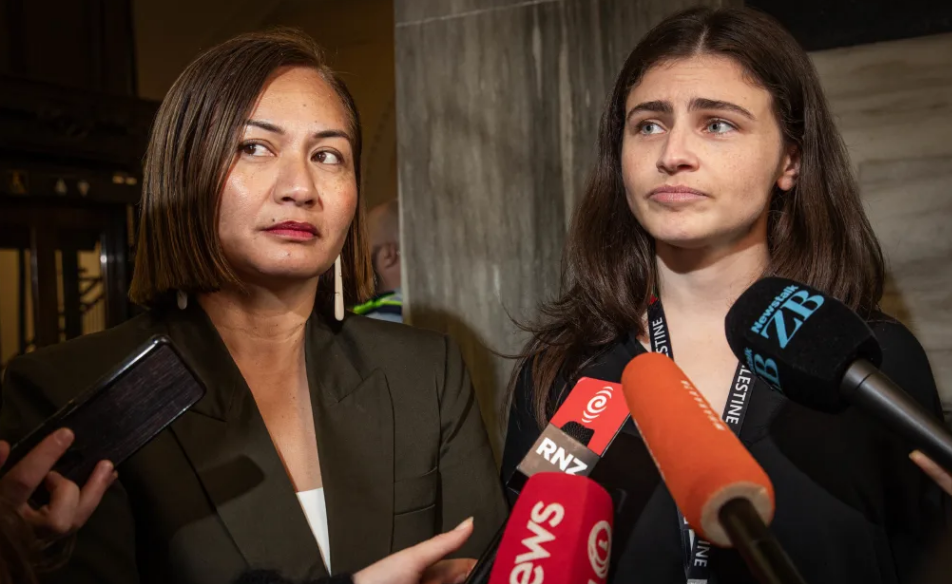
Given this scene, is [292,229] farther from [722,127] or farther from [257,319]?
[722,127]

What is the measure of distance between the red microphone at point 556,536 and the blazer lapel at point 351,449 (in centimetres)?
Result: 42

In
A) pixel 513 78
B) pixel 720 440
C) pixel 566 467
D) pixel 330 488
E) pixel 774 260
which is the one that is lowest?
pixel 330 488

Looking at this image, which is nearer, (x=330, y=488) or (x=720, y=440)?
(x=720, y=440)

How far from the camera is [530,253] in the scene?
2.50 metres

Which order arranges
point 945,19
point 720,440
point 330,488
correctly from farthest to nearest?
point 945,19 → point 330,488 → point 720,440

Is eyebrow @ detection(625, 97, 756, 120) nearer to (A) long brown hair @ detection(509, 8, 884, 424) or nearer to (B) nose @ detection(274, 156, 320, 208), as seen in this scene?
(A) long brown hair @ detection(509, 8, 884, 424)

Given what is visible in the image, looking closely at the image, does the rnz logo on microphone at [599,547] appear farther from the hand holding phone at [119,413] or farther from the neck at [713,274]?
the neck at [713,274]

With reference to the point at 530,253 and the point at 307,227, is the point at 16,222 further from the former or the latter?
the point at 307,227

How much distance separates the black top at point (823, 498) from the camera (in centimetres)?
142

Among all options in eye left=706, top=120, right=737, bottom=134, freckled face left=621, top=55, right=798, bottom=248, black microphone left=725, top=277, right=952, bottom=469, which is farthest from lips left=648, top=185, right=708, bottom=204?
black microphone left=725, top=277, right=952, bottom=469

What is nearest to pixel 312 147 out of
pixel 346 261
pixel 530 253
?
pixel 346 261

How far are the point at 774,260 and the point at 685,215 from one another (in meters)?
0.27

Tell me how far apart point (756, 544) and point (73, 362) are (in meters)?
1.08

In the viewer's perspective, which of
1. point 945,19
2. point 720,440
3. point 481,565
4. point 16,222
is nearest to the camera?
point 720,440
